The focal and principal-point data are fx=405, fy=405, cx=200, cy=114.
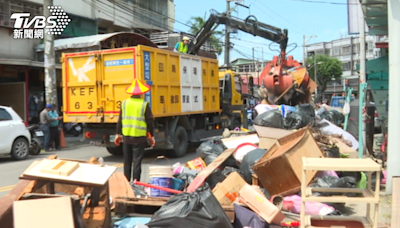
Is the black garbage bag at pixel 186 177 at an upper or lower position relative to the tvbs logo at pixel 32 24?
lower

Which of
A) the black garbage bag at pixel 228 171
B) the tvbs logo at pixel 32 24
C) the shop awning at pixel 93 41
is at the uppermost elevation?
the tvbs logo at pixel 32 24

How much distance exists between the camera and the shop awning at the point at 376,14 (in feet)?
23.3

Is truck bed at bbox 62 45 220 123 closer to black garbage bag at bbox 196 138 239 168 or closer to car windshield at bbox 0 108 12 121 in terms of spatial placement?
car windshield at bbox 0 108 12 121

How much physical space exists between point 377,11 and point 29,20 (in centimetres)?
1398

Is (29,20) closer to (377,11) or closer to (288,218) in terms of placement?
(377,11)

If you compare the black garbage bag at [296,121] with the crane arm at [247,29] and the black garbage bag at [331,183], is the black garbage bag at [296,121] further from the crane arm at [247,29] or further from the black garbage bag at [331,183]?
the crane arm at [247,29]

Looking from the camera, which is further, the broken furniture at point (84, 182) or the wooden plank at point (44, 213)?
the broken furniture at point (84, 182)

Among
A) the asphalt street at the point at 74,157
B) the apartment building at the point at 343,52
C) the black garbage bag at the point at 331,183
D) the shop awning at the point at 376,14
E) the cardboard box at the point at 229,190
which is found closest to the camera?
the cardboard box at the point at 229,190

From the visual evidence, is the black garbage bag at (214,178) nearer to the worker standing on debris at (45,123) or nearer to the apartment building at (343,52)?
the worker standing on debris at (45,123)

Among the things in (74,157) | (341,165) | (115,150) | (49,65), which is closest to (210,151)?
(341,165)

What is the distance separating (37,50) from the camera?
55.9 feet

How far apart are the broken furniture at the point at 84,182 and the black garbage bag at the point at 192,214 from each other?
0.55 m

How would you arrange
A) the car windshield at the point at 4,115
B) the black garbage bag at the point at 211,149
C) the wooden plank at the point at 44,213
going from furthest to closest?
the car windshield at the point at 4,115, the black garbage bag at the point at 211,149, the wooden plank at the point at 44,213

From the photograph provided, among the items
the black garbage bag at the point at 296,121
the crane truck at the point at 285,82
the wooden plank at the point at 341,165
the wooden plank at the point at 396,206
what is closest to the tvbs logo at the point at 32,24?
the crane truck at the point at 285,82
